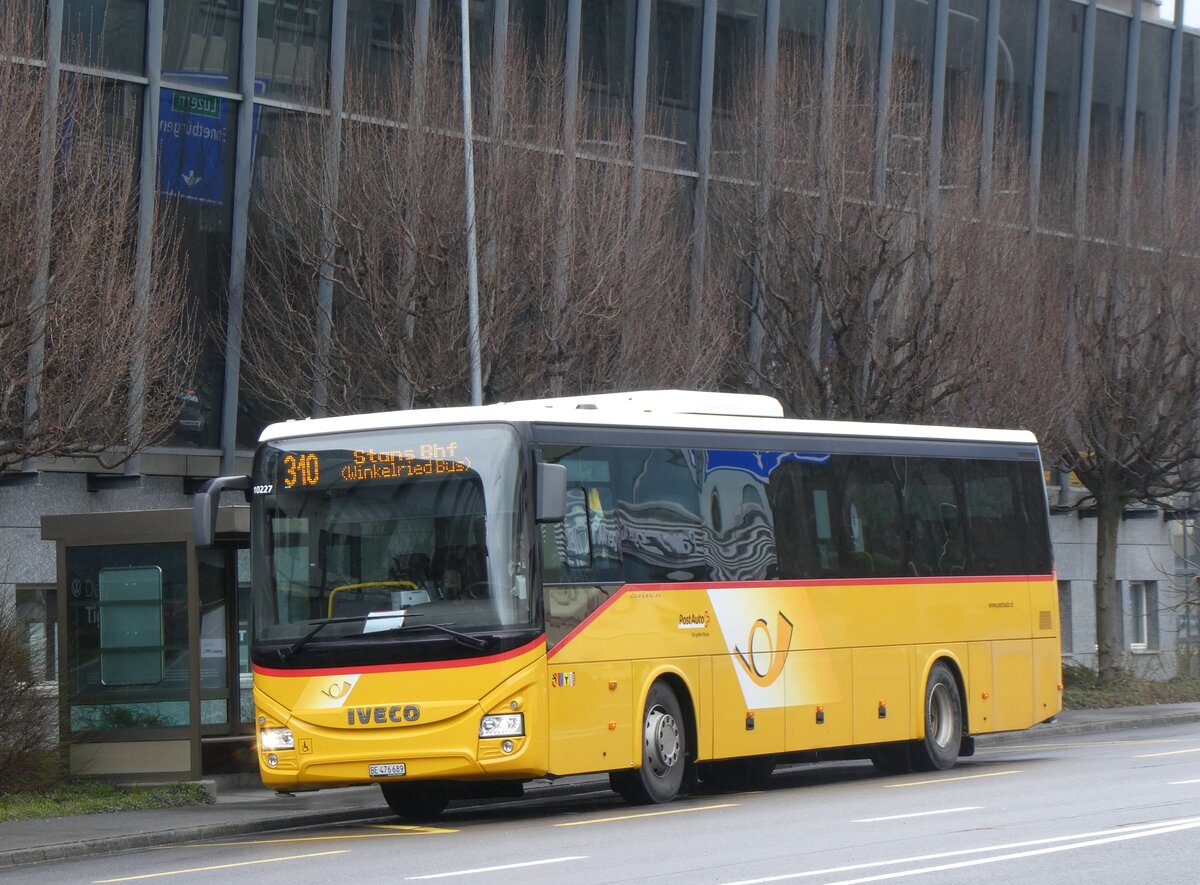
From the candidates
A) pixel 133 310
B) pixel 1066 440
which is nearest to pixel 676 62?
pixel 1066 440

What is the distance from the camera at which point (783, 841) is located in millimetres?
12227

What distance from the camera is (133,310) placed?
18031 mm

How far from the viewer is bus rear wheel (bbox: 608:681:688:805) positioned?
51.6 feet

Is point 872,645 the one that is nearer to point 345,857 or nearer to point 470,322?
point 470,322

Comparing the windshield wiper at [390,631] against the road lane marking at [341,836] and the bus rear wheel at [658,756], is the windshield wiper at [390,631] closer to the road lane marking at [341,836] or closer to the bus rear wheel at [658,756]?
the road lane marking at [341,836]

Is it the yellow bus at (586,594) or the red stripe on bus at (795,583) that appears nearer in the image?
the yellow bus at (586,594)

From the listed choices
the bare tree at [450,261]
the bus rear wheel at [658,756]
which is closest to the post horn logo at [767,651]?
the bus rear wheel at [658,756]

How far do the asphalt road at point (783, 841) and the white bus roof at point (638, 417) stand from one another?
3135 millimetres

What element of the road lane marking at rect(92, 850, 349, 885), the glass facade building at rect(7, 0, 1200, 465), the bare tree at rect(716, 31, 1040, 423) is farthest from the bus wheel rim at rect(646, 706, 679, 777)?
the bare tree at rect(716, 31, 1040, 423)

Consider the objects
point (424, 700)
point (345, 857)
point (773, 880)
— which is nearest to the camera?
point (773, 880)

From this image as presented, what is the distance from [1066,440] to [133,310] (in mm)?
16447

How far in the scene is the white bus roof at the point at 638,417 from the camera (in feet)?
49.0

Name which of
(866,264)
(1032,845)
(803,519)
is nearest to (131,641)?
(803,519)

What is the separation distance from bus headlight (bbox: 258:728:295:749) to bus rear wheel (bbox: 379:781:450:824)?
1.45 metres
